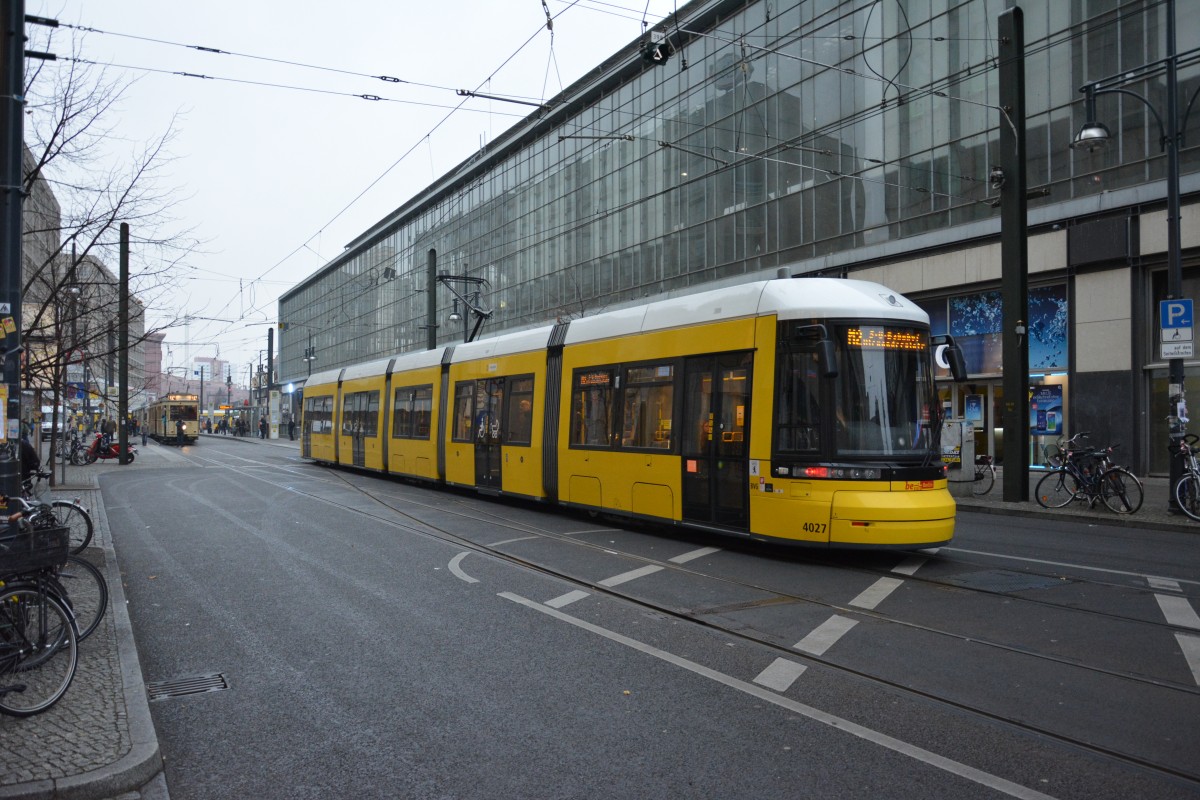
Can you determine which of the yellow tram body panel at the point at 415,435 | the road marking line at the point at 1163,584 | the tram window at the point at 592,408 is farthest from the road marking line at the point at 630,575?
the yellow tram body panel at the point at 415,435

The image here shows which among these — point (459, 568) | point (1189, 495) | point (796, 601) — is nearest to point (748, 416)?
point (796, 601)

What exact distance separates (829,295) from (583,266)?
32.0 meters

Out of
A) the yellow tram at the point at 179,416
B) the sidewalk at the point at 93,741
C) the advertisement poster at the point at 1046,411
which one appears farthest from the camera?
the yellow tram at the point at 179,416

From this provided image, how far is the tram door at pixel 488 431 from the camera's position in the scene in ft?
53.8

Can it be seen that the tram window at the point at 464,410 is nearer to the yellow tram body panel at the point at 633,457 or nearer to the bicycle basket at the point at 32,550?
the yellow tram body panel at the point at 633,457

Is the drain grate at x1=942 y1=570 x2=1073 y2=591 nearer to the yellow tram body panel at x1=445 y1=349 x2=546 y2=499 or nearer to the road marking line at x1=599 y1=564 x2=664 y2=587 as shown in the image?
the road marking line at x1=599 y1=564 x2=664 y2=587

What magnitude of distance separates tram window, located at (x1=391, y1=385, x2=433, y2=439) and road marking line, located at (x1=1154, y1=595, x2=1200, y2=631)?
1523 centimetres

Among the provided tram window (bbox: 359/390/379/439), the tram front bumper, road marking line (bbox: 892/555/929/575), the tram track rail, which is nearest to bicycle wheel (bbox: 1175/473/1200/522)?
road marking line (bbox: 892/555/929/575)

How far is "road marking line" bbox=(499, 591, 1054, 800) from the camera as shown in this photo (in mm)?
3980

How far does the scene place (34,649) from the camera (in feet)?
17.2

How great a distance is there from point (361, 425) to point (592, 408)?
14124mm

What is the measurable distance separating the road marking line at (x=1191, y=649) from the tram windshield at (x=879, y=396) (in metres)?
3.38

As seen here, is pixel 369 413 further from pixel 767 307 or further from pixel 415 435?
pixel 767 307

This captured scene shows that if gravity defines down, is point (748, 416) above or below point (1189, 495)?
above
